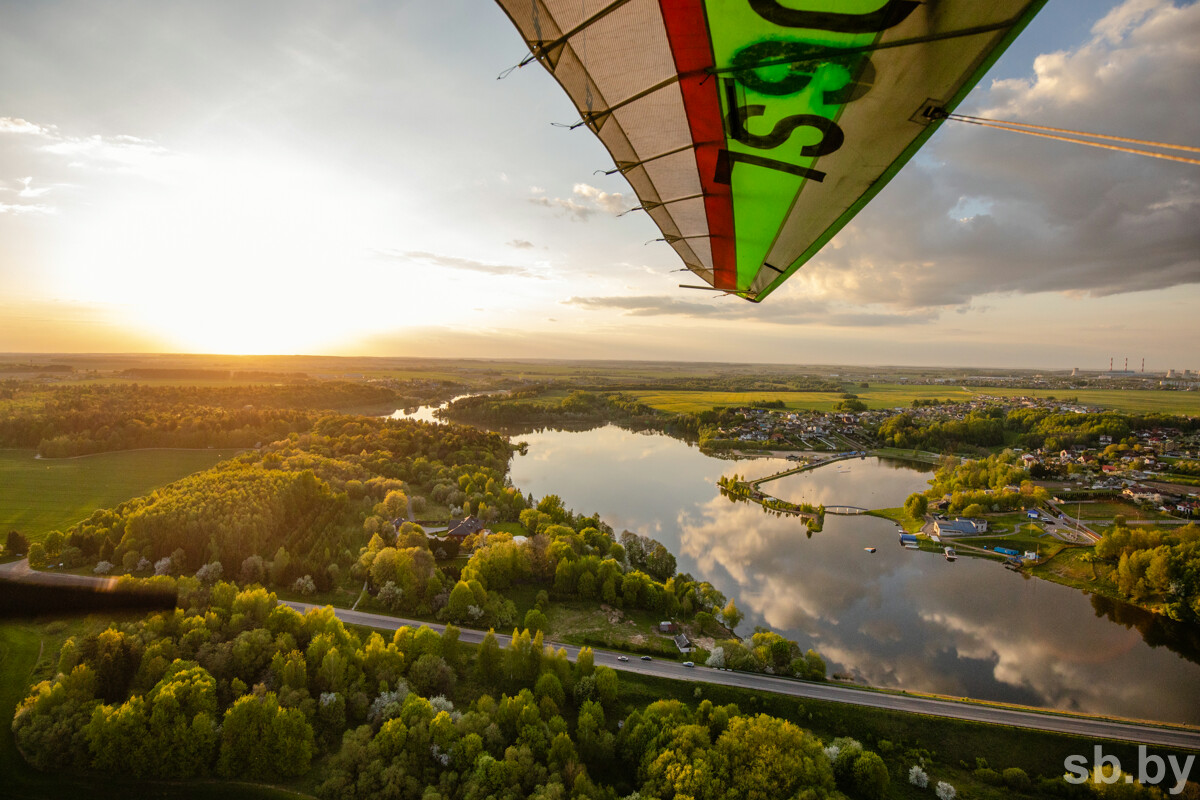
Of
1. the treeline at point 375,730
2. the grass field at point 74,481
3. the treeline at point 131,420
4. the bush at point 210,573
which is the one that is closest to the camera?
the treeline at point 375,730

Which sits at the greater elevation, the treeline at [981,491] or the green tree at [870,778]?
the treeline at [981,491]

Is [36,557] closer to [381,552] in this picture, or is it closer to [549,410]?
[381,552]

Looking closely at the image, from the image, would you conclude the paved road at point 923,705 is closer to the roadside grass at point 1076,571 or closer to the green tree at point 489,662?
the green tree at point 489,662

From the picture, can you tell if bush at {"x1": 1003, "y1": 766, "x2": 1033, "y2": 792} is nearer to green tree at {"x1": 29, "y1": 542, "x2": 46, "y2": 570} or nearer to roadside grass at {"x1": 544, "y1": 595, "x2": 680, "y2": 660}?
roadside grass at {"x1": 544, "y1": 595, "x2": 680, "y2": 660}

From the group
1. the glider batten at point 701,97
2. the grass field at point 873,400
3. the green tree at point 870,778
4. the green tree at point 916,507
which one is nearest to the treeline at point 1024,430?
the grass field at point 873,400

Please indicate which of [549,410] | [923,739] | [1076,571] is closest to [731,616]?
[923,739]

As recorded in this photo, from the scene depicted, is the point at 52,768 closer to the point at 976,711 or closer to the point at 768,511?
the point at 976,711
